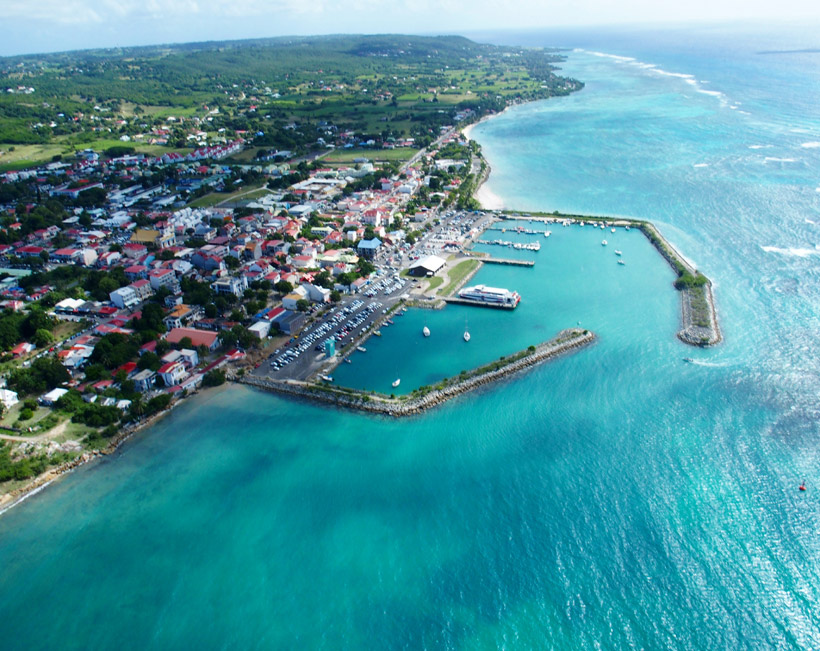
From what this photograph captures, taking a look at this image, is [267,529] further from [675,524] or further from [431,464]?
[675,524]

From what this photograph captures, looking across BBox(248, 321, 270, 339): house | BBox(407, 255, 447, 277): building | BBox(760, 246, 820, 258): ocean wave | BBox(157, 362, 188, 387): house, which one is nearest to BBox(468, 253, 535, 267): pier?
BBox(407, 255, 447, 277): building

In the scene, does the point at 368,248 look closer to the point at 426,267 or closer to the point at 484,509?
the point at 426,267

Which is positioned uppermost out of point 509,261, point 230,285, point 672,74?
point 672,74

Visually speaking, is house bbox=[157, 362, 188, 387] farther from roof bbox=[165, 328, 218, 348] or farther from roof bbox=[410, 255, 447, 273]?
roof bbox=[410, 255, 447, 273]

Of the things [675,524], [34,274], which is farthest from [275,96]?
[675,524]

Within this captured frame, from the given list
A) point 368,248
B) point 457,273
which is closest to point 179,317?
point 368,248

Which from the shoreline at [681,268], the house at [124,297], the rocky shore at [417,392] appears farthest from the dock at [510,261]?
the house at [124,297]

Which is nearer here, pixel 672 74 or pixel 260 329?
pixel 260 329
